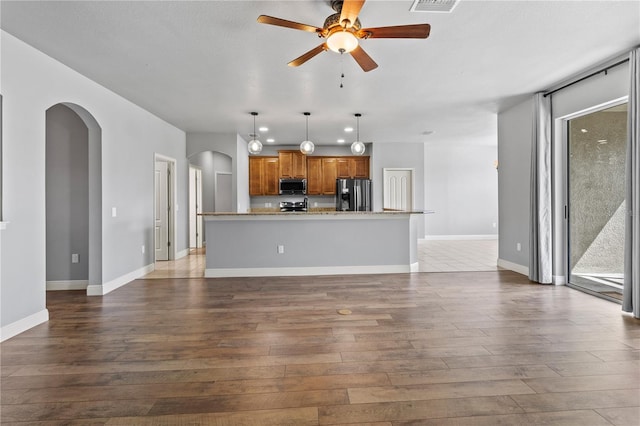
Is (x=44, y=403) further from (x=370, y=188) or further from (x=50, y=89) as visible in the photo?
(x=370, y=188)

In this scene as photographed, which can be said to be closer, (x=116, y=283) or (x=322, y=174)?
(x=116, y=283)

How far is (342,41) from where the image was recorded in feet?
7.98

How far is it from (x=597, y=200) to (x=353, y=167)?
5.56 meters

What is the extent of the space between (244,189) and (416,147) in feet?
15.3

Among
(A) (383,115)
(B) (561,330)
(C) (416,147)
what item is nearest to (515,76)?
(A) (383,115)

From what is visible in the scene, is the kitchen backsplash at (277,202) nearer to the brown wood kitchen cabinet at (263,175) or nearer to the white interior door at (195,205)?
the brown wood kitchen cabinet at (263,175)

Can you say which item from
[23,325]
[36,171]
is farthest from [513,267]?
[36,171]

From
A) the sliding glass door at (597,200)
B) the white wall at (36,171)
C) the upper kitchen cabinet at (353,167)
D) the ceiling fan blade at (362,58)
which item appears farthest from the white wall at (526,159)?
the white wall at (36,171)

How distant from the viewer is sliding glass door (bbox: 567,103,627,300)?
157 inches

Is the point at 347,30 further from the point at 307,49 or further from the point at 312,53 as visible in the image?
the point at 307,49

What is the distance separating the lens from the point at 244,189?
327 inches

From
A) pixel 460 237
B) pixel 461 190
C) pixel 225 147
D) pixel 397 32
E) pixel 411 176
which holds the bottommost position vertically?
pixel 460 237

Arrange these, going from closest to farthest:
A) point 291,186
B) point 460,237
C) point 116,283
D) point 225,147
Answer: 1. point 116,283
2. point 225,147
3. point 291,186
4. point 460,237

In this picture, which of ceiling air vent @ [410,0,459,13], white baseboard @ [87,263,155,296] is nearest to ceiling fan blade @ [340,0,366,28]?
ceiling air vent @ [410,0,459,13]
